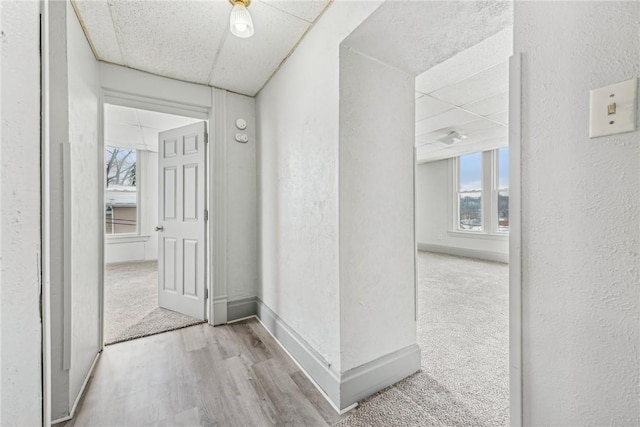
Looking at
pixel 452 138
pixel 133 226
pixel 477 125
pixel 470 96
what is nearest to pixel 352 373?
pixel 470 96

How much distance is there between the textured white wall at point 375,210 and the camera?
152 centimetres

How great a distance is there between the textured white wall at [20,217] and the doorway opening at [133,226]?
226cm

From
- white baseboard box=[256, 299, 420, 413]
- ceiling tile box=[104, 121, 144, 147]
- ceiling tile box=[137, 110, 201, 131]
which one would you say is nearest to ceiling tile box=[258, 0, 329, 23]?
white baseboard box=[256, 299, 420, 413]

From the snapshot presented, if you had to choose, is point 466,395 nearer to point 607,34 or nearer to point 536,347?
point 536,347

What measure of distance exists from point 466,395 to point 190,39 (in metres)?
2.99

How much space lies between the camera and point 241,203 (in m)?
2.76

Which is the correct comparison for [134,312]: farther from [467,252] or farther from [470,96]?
[467,252]

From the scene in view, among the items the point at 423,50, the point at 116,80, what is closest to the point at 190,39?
the point at 116,80

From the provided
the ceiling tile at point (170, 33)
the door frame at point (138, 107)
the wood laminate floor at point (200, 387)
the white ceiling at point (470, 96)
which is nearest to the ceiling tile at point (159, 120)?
the door frame at point (138, 107)

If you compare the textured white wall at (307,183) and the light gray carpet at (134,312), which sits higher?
the textured white wall at (307,183)

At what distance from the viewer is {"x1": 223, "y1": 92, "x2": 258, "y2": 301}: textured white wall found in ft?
8.84

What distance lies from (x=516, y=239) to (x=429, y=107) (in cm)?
275

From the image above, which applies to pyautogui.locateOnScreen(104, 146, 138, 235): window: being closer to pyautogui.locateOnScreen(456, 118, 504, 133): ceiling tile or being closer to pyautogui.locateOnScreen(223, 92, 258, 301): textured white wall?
pyautogui.locateOnScreen(223, 92, 258, 301): textured white wall

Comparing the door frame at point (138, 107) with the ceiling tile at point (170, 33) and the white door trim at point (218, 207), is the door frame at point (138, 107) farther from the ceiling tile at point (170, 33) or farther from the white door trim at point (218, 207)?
the ceiling tile at point (170, 33)
